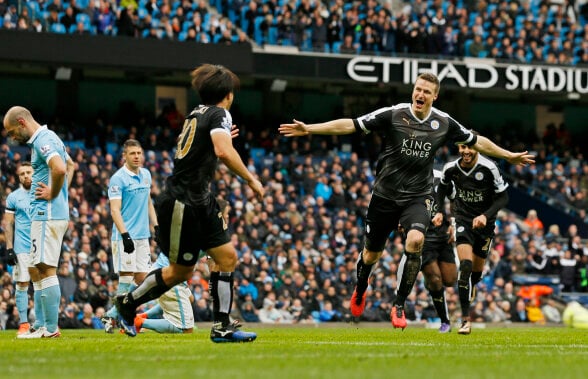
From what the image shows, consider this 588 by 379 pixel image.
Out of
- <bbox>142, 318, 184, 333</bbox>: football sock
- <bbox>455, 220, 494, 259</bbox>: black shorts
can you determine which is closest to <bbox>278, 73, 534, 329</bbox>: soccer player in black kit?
<bbox>455, 220, 494, 259</bbox>: black shorts

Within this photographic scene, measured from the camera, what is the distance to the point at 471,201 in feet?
52.6

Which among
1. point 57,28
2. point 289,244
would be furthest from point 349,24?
point 57,28

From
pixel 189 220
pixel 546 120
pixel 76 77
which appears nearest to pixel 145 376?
pixel 189 220

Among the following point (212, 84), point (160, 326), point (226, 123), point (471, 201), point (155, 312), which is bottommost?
point (160, 326)

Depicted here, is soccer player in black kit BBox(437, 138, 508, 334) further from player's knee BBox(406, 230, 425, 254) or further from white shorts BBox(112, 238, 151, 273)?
white shorts BBox(112, 238, 151, 273)

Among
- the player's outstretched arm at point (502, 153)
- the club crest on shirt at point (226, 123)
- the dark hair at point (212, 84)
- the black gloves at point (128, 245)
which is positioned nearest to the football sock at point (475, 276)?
the player's outstretched arm at point (502, 153)

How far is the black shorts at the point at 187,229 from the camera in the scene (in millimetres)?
10344

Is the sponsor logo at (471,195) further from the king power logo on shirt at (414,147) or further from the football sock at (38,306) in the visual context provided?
the football sock at (38,306)

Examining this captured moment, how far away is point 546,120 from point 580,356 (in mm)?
32544

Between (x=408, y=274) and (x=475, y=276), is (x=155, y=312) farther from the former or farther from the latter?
(x=475, y=276)

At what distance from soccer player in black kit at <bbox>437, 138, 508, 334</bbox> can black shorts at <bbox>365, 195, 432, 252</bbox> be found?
2.29 meters

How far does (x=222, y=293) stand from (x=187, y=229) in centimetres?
75

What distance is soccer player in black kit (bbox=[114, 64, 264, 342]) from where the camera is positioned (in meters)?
10.3

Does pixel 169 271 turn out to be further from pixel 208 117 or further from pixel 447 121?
pixel 447 121
